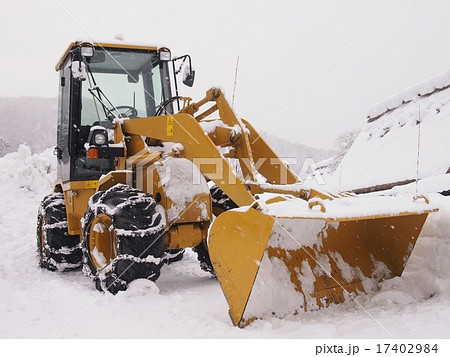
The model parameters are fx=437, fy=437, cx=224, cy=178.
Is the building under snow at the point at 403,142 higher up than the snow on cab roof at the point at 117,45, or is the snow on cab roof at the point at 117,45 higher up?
the snow on cab roof at the point at 117,45

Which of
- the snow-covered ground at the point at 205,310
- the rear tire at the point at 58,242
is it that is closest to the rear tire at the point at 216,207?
the snow-covered ground at the point at 205,310

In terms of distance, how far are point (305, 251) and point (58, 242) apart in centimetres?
373

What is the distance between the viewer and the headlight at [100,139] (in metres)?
5.16

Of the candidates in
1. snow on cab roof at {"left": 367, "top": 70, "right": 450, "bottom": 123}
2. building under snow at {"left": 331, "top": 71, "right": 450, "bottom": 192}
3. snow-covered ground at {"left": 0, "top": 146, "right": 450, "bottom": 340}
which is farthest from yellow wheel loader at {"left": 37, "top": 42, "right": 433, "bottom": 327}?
snow on cab roof at {"left": 367, "top": 70, "right": 450, "bottom": 123}

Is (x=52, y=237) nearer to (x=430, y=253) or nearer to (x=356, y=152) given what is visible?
(x=430, y=253)

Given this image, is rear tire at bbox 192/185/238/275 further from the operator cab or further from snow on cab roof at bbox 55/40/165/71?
snow on cab roof at bbox 55/40/165/71

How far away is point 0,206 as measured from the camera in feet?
39.6

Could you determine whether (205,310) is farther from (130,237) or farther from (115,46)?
(115,46)

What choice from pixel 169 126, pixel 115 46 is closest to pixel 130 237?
pixel 169 126

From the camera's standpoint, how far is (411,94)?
9.88m

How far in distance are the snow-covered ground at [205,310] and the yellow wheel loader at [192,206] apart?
0.54ft

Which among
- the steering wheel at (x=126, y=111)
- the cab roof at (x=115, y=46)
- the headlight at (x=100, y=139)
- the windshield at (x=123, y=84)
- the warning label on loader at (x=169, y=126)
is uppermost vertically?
the cab roof at (x=115, y=46)

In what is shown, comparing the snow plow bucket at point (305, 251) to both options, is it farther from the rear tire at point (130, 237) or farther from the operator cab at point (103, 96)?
the operator cab at point (103, 96)

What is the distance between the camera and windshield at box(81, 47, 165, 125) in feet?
18.7
